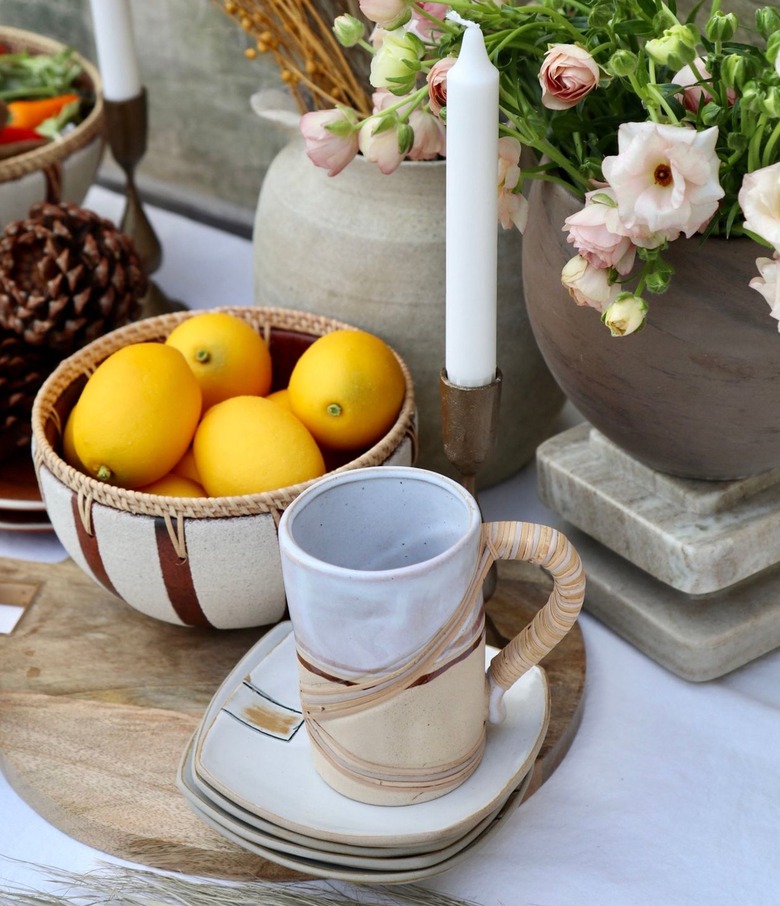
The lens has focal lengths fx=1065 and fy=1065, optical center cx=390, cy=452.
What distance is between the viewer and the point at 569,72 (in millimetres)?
329

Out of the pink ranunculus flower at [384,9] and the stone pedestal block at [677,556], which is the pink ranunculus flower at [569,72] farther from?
the stone pedestal block at [677,556]

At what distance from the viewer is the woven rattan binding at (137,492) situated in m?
0.42

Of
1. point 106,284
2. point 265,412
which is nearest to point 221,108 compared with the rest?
point 106,284

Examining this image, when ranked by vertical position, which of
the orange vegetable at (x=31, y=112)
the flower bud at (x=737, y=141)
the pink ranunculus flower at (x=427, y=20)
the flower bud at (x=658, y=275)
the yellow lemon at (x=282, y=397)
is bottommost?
the yellow lemon at (x=282, y=397)

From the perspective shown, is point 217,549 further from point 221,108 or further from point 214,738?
point 221,108

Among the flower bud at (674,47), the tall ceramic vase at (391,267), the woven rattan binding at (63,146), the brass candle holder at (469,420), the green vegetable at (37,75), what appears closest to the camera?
the flower bud at (674,47)

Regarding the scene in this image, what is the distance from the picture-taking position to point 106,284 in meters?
0.59

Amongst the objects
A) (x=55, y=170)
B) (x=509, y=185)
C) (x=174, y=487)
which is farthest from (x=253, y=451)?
(x=55, y=170)

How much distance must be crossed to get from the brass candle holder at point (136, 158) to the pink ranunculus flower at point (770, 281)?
0.45 m

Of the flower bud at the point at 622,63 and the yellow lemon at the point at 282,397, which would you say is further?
the yellow lemon at the point at 282,397

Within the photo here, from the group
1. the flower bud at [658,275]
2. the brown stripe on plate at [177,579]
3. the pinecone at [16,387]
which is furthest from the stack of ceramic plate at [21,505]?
the flower bud at [658,275]

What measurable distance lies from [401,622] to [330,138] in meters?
0.18

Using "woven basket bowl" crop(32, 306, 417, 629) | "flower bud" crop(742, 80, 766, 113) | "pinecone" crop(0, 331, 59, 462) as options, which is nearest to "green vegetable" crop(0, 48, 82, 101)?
"pinecone" crop(0, 331, 59, 462)

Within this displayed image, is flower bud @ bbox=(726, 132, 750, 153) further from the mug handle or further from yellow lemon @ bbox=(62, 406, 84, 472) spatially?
yellow lemon @ bbox=(62, 406, 84, 472)
